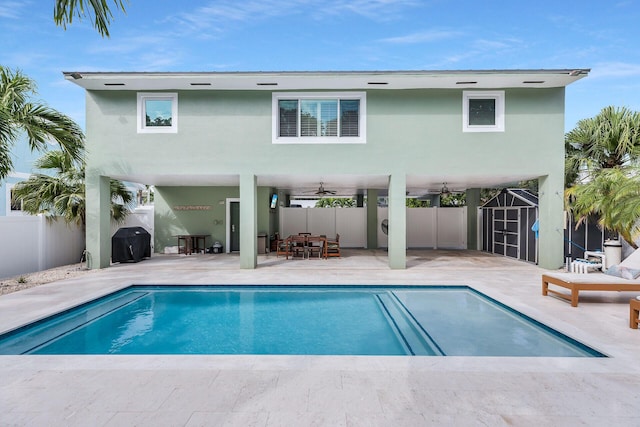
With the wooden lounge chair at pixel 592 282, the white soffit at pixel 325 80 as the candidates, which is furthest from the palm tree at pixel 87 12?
the wooden lounge chair at pixel 592 282

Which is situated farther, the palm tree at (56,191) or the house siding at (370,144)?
the palm tree at (56,191)

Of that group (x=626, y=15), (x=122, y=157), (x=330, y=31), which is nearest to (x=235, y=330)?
(x=122, y=157)

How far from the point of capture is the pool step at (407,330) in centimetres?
510

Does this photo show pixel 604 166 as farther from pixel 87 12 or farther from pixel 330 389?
pixel 87 12

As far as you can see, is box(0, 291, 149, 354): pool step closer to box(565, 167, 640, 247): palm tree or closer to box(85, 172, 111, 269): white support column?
box(85, 172, 111, 269): white support column

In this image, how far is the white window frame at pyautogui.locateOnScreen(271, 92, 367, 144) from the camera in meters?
10.9

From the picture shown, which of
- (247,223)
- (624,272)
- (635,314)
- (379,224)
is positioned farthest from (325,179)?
(635,314)

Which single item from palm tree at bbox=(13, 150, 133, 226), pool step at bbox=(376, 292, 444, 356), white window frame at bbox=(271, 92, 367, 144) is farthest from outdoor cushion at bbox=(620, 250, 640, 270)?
palm tree at bbox=(13, 150, 133, 226)

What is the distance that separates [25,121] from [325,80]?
7.55m

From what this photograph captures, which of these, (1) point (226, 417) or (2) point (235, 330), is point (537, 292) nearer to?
(2) point (235, 330)

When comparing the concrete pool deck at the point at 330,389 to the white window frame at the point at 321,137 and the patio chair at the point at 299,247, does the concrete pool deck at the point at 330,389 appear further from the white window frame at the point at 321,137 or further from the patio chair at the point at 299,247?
the patio chair at the point at 299,247

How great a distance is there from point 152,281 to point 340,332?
577 cm

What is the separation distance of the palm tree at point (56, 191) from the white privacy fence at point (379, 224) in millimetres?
8866

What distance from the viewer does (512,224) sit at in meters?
14.0
